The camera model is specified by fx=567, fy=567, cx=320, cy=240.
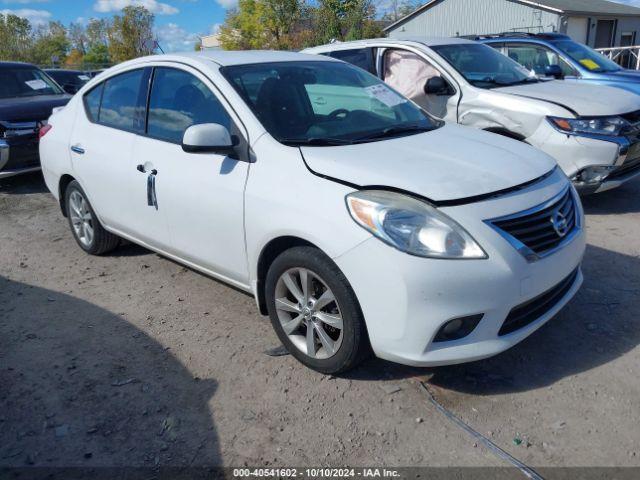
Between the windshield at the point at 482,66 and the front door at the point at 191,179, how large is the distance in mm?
3539

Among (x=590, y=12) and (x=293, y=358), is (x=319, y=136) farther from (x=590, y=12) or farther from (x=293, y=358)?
(x=590, y=12)

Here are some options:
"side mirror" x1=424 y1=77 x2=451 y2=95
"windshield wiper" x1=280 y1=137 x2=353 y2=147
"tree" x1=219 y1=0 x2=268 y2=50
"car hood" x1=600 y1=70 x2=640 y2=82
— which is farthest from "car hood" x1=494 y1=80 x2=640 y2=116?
"tree" x1=219 y1=0 x2=268 y2=50

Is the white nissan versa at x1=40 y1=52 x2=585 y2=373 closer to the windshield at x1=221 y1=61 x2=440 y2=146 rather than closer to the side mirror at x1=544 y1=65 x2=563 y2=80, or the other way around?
the windshield at x1=221 y1=61 x2=440 y2=146

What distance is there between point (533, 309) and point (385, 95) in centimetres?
195

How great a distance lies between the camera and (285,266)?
3.11 meters

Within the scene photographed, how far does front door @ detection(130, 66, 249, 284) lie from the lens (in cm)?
341

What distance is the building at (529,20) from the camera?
1190 inches

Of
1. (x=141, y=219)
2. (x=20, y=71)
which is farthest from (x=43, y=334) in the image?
(x=20, y=71)

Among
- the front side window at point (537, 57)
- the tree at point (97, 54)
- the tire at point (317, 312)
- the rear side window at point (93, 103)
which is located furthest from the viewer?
the tree at point (97, 54)

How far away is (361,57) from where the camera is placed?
274 inches

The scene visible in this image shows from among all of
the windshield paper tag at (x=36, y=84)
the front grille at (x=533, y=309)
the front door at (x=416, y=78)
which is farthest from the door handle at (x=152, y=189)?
the windshield paper tag at (x=36, y=84)

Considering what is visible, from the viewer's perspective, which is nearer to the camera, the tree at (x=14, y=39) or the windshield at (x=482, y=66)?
the windshield at (x=482, y=66)

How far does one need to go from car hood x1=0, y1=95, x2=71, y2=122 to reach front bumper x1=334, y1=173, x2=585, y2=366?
6.74m

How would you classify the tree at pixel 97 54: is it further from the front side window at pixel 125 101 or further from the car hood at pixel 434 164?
the car hood at pixel 434 164
